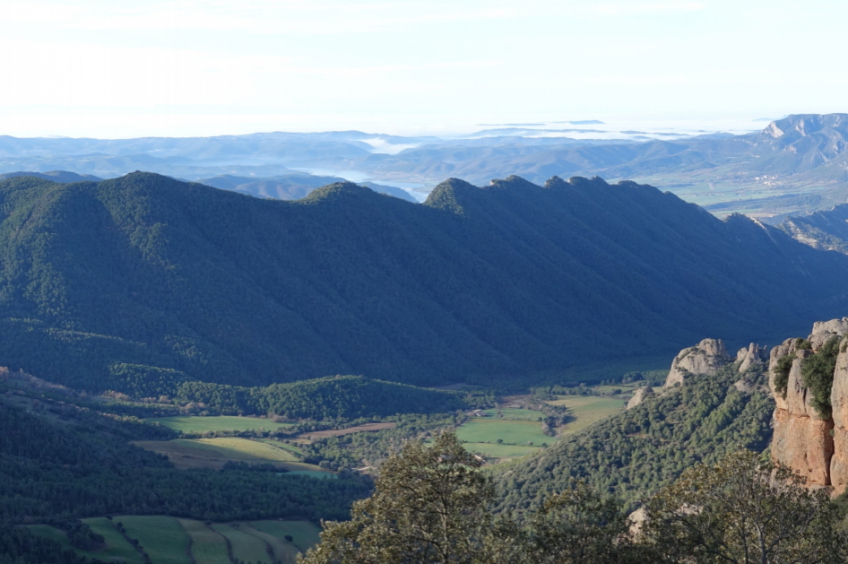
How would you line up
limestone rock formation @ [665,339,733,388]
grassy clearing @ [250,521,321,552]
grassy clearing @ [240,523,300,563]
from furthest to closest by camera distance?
limestone rock formation @ [665,339,733,388] < grassy clearing @ [250,521,321,552] < grassy clearing @ [240,523,300,563]

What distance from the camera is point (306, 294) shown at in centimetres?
15950

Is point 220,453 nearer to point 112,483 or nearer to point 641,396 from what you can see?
point 112,483

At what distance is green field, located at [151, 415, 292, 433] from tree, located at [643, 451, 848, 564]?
86602 mm

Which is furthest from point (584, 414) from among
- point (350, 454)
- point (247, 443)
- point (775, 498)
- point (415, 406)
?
point (775, 498)

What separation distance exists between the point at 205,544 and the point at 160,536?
3263 mm

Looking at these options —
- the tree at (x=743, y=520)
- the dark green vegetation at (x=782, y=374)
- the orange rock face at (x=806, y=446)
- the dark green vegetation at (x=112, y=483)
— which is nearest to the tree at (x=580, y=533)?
the tree at (x=743, y=520)

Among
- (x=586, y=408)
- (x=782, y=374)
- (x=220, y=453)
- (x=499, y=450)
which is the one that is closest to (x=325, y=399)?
(x=220, y=453)

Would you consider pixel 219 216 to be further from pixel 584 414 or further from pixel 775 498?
pixel 775 498

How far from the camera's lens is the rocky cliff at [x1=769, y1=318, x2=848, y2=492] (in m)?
38.2

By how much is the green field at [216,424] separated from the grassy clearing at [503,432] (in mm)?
21595

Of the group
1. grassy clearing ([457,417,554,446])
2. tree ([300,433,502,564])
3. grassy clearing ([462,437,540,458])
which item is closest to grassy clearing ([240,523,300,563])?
grassy clearing ([462,437,540,458])

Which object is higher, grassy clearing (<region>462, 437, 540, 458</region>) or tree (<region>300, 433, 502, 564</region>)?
tree (<region>300, 433, 502, 564</region>)

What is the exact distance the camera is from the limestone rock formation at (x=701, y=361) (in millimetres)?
89562

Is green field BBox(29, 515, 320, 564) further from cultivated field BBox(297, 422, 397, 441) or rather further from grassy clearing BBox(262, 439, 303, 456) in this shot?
cultivated field BBox(297, 422, 397, 441)
